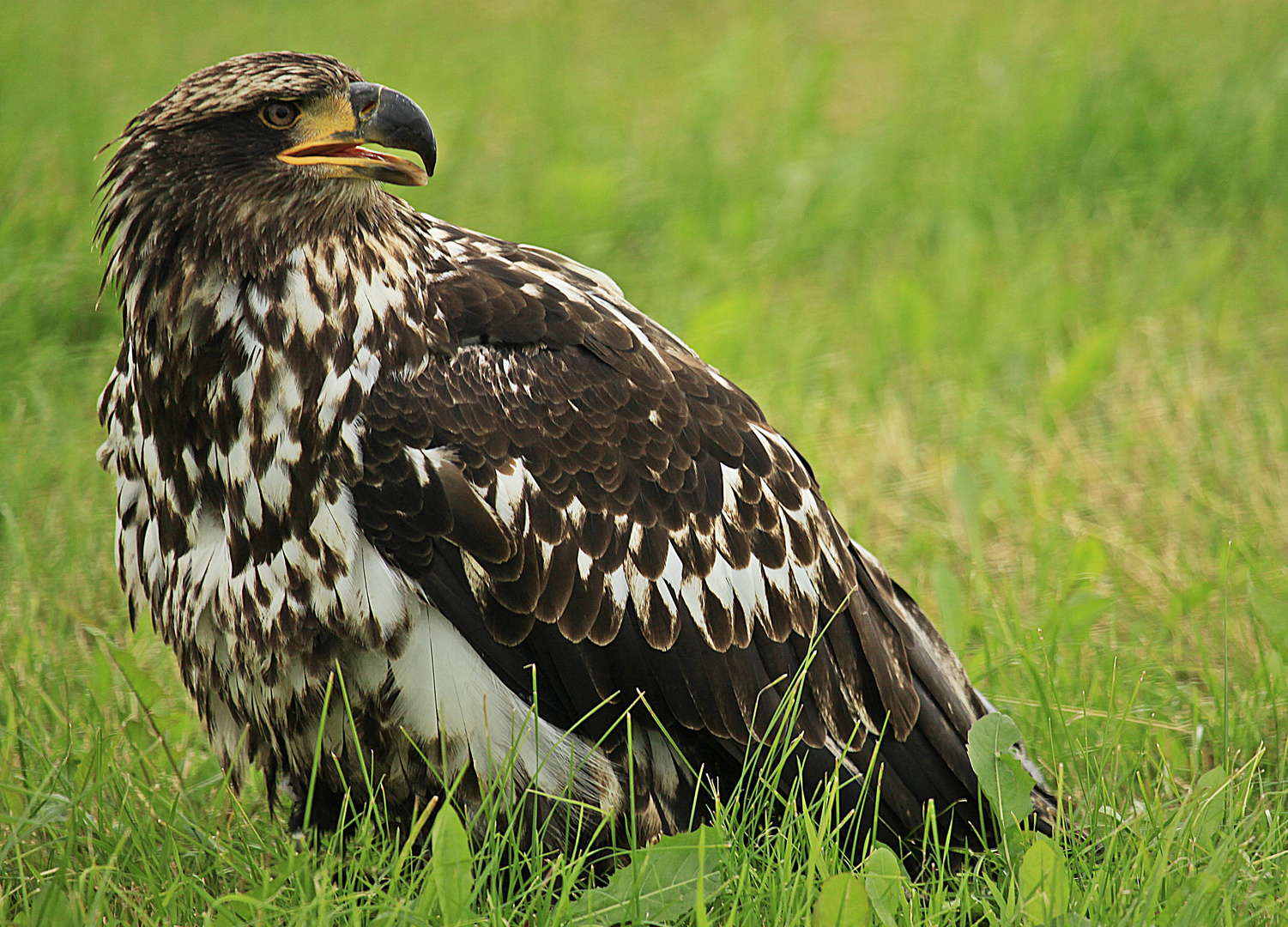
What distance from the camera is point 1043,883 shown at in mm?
2863

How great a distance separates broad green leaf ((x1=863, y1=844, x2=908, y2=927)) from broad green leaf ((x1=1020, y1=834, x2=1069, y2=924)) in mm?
243

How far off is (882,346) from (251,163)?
3623 mm

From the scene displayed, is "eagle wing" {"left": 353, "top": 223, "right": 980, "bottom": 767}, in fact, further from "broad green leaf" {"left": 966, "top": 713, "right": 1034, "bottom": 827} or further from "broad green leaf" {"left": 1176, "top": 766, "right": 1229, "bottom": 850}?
"broad green leaf" {"left": 1176, "top": 766, "right": 1229, "bottom": 850}

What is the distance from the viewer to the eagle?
2.89 meters

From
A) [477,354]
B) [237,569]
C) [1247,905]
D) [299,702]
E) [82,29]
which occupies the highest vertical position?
[82,29]

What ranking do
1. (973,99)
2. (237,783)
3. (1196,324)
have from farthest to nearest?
(973,99), (1196,324), (237,783)

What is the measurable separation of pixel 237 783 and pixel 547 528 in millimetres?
1127

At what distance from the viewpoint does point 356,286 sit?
2.95 meters

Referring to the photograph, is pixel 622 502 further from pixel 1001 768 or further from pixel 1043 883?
pixel 1043 883

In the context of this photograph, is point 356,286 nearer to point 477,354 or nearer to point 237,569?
point 477,354

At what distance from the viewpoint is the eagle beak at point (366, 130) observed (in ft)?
9.62

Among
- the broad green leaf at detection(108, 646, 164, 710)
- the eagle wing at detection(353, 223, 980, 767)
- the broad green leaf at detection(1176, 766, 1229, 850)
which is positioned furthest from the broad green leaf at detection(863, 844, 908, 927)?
the broad green leaf at detection(108, 646, 164, 710)

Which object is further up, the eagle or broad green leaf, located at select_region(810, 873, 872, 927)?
the eagle

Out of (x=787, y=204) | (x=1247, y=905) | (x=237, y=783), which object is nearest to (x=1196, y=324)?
(x=787, y=204)
